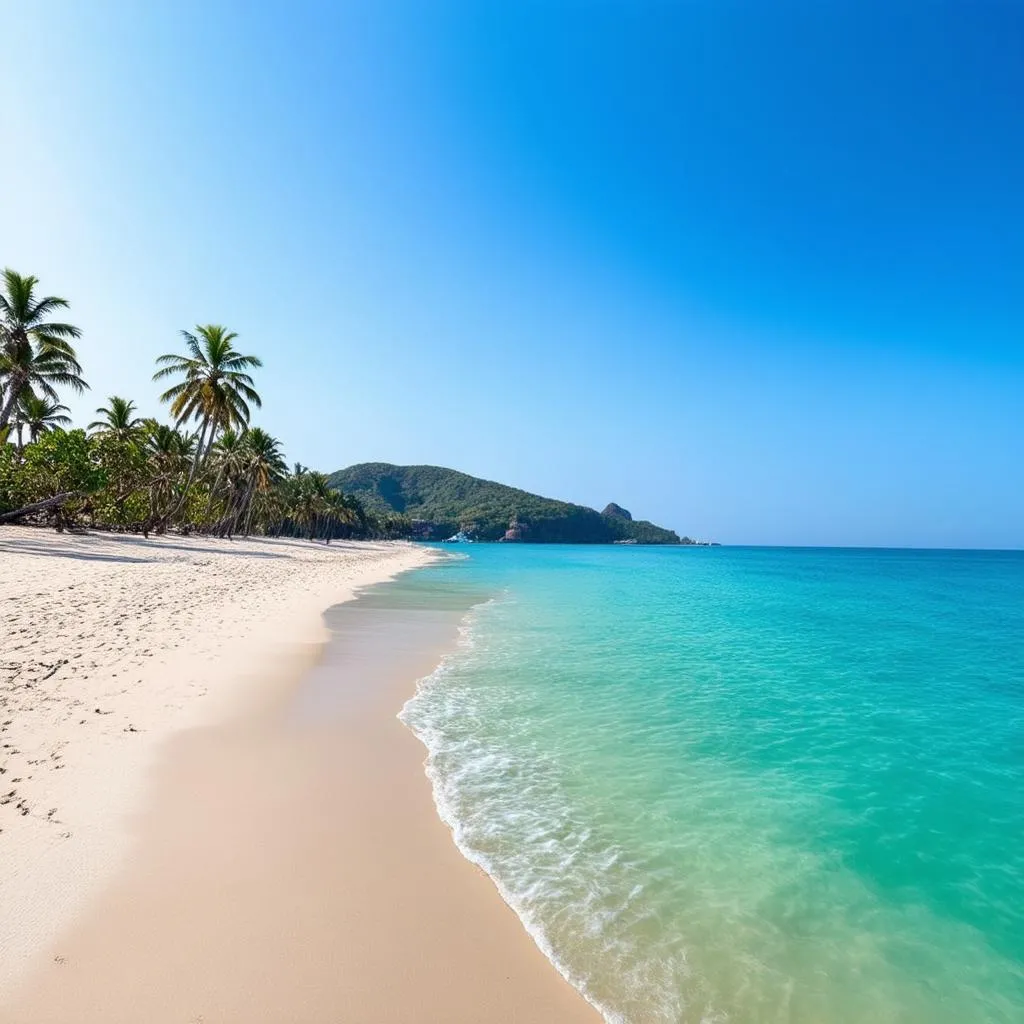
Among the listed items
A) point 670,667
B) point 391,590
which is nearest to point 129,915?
point 670,667

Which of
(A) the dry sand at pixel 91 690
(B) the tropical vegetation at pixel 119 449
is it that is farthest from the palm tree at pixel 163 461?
(A) the dry sand at pixel 91 690

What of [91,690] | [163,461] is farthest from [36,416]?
[91,690]

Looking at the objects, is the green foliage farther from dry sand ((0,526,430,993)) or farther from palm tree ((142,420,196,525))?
dry sand ((0,526,430,993))

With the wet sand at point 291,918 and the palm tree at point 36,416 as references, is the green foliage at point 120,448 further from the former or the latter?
the wet sand at point 291,918

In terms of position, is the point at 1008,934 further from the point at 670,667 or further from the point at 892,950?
the point at 670,667

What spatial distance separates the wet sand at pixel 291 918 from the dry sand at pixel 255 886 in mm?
13

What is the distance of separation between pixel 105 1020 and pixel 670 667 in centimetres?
1186

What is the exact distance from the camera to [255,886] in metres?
4.15

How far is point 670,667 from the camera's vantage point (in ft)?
43.4

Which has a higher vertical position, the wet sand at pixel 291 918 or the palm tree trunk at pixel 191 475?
the palm tree trunk at pixel 191 475

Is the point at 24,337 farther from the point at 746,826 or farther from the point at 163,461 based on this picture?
the point at 746,826

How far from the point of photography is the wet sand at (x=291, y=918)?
3127 millimetres

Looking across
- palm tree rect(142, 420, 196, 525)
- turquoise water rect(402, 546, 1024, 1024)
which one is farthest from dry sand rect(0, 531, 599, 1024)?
palm tree rect(142, 420, 196, 525)

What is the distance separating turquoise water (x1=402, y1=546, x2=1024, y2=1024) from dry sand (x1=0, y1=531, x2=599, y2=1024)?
512mm
